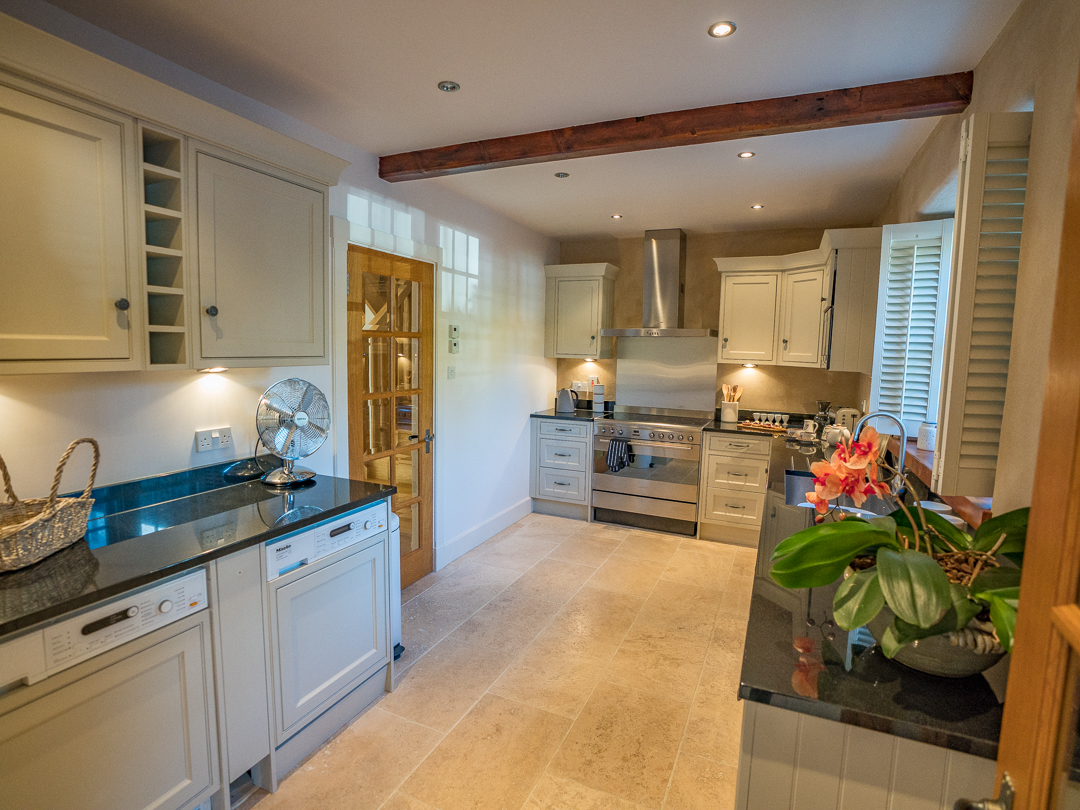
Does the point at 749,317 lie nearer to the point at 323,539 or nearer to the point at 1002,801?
the point at 323,539

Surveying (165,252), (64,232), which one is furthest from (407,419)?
(64,232)

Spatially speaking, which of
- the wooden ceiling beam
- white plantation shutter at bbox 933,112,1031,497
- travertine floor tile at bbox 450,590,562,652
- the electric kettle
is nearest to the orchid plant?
white plantation shutter at bbox 933,112,1031,497

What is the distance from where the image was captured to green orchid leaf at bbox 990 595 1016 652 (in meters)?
0.89

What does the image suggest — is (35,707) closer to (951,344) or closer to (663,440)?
(951,344)

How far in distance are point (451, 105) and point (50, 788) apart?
259 cm

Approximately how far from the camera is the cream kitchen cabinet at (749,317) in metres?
4.40

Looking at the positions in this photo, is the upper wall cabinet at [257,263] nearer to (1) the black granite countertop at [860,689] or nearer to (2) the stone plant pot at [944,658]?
(1) the black granite countertop at [860,689]

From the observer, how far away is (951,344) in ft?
4.86

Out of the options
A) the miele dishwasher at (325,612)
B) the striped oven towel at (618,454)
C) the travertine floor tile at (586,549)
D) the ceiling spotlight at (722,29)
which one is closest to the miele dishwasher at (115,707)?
the miele dishwasher at (325,612)

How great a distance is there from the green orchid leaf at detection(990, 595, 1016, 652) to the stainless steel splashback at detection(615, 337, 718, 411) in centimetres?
418

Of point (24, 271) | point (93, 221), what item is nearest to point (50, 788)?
point (24, 271)

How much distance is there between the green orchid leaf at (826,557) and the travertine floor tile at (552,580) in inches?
95.8

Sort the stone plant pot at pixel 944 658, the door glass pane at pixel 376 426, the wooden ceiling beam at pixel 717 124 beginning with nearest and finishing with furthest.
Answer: the stone plant pot at pixel 944 658, the wooden ceiling beam at pixel 717 124, the door glass pane at pixel 376 426

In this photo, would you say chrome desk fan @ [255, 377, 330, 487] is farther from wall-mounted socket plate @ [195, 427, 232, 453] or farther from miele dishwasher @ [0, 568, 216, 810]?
miele dishwasher @ [0, 568, 216, 810]
